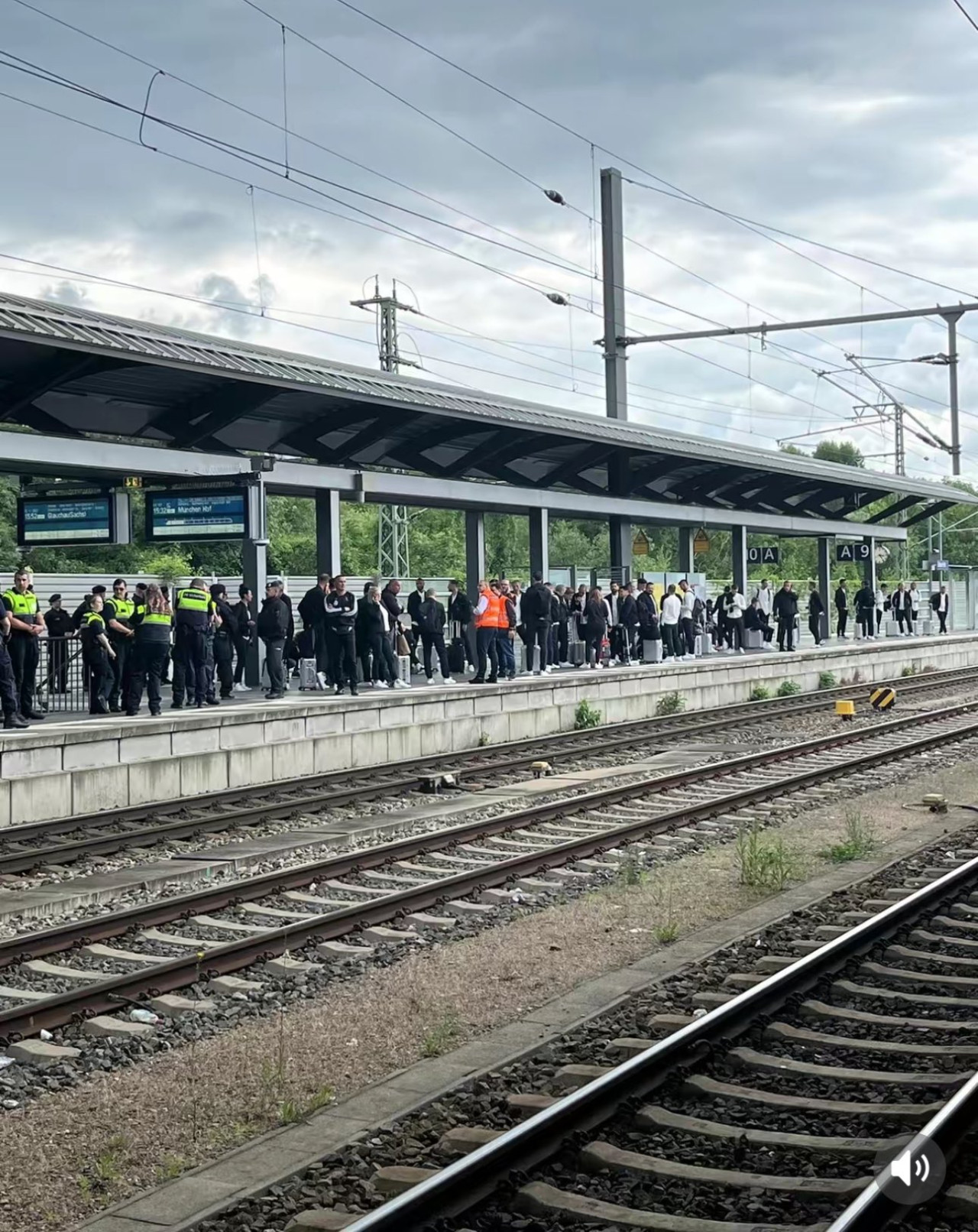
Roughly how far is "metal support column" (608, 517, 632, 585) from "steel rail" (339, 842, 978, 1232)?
19815mm

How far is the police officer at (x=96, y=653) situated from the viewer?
16.4 metres

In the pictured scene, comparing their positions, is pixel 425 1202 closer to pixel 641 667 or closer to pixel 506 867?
pixel 506 867

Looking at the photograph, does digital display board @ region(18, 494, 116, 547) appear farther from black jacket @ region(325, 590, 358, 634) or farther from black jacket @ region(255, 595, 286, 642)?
black jacket @ region(325, 590, 358, 634)

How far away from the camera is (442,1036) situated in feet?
20.9

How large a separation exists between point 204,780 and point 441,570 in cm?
5182

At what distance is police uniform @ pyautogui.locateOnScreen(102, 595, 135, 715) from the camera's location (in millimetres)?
16641

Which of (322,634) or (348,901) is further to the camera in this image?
(322,634)

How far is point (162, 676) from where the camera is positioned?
19953 mm

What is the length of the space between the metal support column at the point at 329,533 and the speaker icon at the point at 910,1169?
16002 millimetres

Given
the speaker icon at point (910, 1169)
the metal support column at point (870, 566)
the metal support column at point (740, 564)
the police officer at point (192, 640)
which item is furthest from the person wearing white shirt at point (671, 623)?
the speaker icon at point (910, 1169)

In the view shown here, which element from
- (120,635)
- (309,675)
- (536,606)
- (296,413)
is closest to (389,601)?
(309,675)

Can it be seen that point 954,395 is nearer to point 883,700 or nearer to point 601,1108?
point 883,700

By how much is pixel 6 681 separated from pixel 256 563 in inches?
191

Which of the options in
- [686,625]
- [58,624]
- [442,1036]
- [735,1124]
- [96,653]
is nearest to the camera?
[735,1124]
